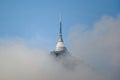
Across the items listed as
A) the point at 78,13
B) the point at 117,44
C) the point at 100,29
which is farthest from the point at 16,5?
the point at 117,44

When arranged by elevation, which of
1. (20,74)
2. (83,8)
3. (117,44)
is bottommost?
(20,74)

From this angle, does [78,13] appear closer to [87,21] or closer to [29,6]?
[87,21]

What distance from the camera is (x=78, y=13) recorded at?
3305mm

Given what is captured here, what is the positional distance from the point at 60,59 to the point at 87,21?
0.68 meters

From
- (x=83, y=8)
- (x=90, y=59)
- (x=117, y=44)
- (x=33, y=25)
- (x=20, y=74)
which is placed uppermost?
(x=83, y=8)

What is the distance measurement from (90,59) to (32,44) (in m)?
0.87

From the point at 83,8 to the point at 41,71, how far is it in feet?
3.62

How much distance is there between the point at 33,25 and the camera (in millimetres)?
3320

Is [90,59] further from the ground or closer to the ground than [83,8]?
closer to the ground

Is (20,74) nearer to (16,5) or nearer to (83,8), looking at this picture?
(16,5)

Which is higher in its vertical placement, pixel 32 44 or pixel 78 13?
pixel 78 13

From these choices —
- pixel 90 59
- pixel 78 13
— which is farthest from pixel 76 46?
pixel 78 13

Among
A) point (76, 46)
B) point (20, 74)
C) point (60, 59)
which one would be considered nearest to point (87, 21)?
point (76, 46)

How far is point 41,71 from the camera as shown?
3250 mm
